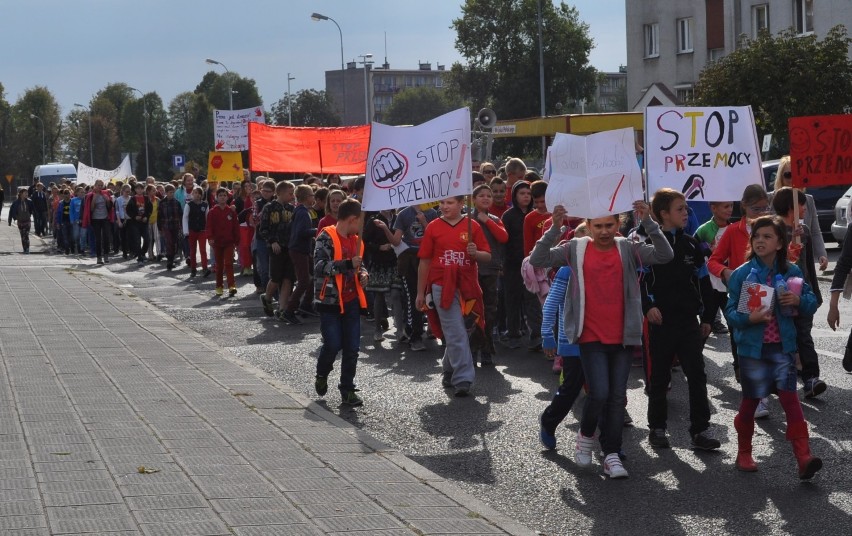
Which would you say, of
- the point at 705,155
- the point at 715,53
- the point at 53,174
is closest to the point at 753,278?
the point at 705,155

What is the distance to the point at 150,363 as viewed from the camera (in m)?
11.6

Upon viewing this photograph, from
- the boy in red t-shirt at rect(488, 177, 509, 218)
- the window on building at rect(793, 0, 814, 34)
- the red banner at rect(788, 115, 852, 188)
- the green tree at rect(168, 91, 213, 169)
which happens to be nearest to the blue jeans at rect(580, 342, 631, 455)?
the red banner at rect(788, 115, 852, 188)

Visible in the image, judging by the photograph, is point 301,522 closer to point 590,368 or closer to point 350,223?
point 590,368

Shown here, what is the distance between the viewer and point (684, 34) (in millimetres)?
52719

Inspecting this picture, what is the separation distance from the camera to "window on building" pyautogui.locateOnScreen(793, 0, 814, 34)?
146 ft

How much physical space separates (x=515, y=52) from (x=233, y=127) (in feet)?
194

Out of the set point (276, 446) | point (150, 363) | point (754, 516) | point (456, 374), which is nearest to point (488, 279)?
point (456, 374)

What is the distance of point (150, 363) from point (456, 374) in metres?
3.10

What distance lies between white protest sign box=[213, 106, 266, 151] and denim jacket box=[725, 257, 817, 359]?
27.0 m

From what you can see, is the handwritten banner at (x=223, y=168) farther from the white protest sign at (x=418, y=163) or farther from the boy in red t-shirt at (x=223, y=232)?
the white protest sign at (x=418, y=163)

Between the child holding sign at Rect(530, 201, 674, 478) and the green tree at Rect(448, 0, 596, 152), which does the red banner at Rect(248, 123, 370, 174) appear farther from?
the green tree at Rect(448, 0, 596, 152)

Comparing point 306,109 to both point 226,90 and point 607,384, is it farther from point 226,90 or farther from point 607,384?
point 607,384

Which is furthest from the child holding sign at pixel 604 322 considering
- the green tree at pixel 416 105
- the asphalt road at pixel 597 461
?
the green tree at pixel 416 105

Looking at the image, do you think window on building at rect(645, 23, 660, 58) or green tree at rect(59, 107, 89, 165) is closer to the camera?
window on building at rect(645, 23, 660, 58)
